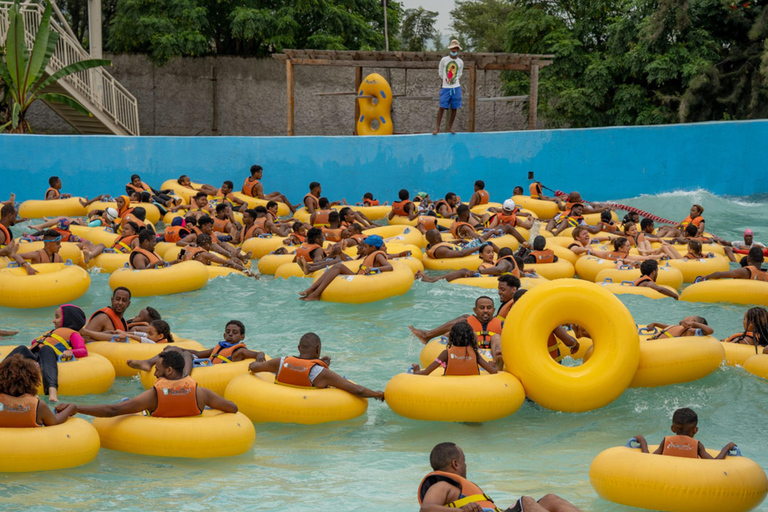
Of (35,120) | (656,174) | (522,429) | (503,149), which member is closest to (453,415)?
(522,429)

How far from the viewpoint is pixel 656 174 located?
20.1 metres

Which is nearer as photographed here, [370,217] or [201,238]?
[201,238]

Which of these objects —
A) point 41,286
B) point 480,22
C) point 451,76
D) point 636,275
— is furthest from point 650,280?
point 480,22

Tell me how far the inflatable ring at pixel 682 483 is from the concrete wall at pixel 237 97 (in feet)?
70.5

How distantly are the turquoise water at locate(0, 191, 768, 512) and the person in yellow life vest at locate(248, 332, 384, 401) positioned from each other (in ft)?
1.18

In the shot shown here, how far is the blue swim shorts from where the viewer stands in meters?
18.8

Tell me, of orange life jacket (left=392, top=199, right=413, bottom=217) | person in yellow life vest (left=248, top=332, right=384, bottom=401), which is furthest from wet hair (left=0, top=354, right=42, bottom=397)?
orange life jacket (left=392, top=199, right=413, bottom=217)

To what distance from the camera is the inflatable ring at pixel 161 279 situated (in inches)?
478

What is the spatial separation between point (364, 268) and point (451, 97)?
7.89 m

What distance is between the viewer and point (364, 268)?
12.1 meters

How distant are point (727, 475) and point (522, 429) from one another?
229 cm

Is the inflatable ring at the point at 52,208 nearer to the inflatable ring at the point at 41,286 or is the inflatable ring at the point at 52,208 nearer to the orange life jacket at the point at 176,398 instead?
the inflatable ring at the point at 41,286

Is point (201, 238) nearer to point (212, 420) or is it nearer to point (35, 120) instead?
point (212, 420)

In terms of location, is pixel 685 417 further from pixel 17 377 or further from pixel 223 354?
pixel 17 377
